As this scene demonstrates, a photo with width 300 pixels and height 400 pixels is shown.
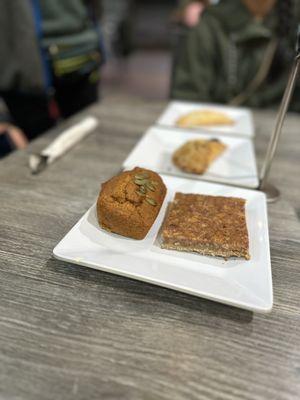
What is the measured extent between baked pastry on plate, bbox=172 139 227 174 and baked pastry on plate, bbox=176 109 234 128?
19 cm

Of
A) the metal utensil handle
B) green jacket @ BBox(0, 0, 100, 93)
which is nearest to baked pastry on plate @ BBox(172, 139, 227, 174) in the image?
the metal utensil handle

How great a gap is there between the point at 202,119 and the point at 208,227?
0.64 meters

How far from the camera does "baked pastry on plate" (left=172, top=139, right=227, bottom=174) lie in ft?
2.86

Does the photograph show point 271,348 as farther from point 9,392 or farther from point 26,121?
point 26,121

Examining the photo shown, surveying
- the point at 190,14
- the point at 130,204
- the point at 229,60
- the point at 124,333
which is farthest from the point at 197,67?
the point at 124,333

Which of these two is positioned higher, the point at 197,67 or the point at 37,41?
the point at 37,41

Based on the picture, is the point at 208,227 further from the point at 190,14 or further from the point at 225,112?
the point at 190,14

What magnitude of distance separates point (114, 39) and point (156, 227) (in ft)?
14.4

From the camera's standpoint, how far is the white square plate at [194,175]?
86cm

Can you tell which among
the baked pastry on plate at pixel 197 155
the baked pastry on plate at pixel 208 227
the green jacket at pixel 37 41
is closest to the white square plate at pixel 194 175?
the baked pastry on plate at pixel 197 155

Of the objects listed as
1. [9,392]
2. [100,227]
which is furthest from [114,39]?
[9,392]

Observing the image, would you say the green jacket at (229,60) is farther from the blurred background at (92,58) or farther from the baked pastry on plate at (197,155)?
the baked pastry on plate at (197,155)

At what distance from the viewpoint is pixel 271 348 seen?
0.47m

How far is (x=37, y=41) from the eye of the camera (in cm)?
134
